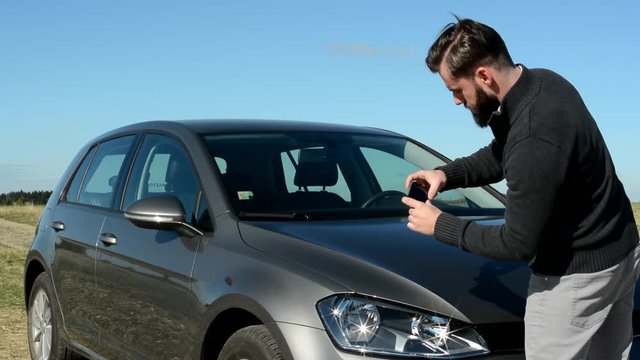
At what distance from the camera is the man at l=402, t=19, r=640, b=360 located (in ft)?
9.23

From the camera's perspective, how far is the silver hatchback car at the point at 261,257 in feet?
10.8

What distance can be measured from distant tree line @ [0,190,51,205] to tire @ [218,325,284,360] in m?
29.7

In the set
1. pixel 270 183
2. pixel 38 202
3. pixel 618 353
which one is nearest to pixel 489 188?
pixel 270 183

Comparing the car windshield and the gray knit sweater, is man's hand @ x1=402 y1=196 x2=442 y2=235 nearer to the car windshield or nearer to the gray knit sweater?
the gray knit sweater

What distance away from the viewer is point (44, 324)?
20.7 ft

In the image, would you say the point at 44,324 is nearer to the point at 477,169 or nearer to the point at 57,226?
the point at 57,226

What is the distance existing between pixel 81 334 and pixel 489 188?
2550 mm

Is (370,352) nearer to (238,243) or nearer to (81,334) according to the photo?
(238,243)

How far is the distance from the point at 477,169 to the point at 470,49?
902mm

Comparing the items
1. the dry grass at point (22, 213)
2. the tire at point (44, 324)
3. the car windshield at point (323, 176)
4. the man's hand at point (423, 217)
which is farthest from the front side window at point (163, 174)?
the dry grass at point (22, 213)

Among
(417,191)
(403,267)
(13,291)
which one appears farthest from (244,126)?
(13,291)

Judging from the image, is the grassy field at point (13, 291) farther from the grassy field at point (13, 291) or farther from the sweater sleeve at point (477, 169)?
the sweater sleeve at point (477, 169)

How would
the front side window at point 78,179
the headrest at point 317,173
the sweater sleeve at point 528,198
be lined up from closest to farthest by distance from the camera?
the sweater sleeve at point 528,198, the headrest at point 317,173, the front side window at point 78,179

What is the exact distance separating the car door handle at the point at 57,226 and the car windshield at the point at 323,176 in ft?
5.64
